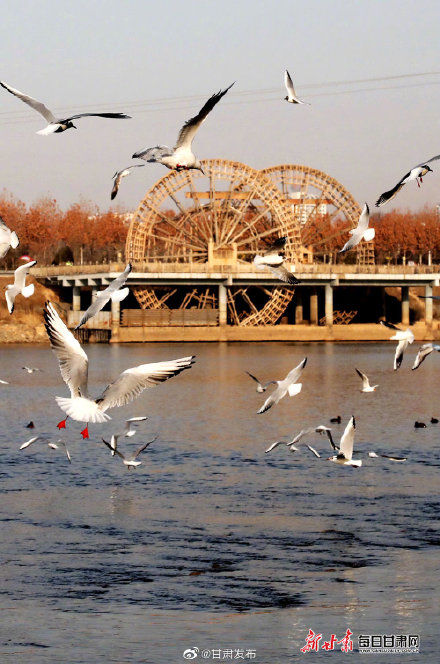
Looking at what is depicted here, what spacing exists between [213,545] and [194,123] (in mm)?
5058

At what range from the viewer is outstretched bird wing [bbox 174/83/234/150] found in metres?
14.5

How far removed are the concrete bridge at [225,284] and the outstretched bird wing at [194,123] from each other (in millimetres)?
59363

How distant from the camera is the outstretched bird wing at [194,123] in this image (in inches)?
569

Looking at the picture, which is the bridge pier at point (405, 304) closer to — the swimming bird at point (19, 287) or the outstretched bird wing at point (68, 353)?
the swimming bird at point (19, 287)

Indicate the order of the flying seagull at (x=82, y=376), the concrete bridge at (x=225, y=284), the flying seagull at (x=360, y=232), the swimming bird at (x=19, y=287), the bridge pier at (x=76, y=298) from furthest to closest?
the bridge pier at (x=76, y=298), the concrete bridge at (x=225, y=284), the swimming bird at (x=19, y=287), the flying seagull at (x=360, y=232), the flying seagull at (x=82, y=376)

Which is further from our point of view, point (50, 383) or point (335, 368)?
point (335, 368)

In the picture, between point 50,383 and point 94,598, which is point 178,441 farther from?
point 50,383

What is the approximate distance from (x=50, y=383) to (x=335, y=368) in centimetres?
1280

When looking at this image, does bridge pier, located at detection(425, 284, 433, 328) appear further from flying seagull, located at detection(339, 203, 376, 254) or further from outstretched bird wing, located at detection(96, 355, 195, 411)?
outstretched bird wing, located at detection(96, 355, 195, 411)

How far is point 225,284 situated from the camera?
78.8 m

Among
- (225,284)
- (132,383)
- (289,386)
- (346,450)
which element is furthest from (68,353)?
(225,284)

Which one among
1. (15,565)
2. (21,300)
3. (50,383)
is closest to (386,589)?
(15,565)

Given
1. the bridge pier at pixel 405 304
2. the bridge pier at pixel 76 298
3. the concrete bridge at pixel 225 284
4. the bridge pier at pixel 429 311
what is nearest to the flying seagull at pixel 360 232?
the concrete bridge at pixel 225 284

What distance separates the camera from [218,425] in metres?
32.3
